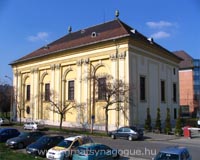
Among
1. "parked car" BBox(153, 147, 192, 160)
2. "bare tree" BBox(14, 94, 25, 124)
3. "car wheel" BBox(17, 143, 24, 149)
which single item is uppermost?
"bare tree" BBox(14, 94, 25, 124)

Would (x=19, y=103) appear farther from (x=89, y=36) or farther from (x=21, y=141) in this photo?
(x=21, y=141)

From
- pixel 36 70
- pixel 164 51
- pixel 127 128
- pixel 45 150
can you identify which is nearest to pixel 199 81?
pixel 164 51

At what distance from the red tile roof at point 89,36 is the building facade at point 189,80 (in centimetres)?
5736

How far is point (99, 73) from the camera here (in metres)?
47.2

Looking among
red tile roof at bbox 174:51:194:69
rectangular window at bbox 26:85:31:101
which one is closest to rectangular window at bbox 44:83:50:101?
rectangular window at bbox 26:85:31:101

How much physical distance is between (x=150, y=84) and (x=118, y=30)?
9794mm

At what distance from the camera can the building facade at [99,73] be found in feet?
145

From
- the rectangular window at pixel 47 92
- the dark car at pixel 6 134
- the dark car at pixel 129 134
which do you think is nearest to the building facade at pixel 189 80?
the rectangular window at pixel 47 92

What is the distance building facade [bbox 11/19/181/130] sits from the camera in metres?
44.2

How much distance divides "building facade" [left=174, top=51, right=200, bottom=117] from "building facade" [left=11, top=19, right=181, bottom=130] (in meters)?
50.7

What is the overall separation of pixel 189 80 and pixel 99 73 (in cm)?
6889

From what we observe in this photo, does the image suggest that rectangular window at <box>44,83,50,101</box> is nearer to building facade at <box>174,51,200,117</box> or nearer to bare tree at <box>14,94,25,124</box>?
bare tree at <box>14,94,25,124</box>

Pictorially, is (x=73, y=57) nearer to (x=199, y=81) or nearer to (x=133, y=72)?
(x=133, y=72)

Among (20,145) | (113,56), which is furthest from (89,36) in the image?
(20,145)
